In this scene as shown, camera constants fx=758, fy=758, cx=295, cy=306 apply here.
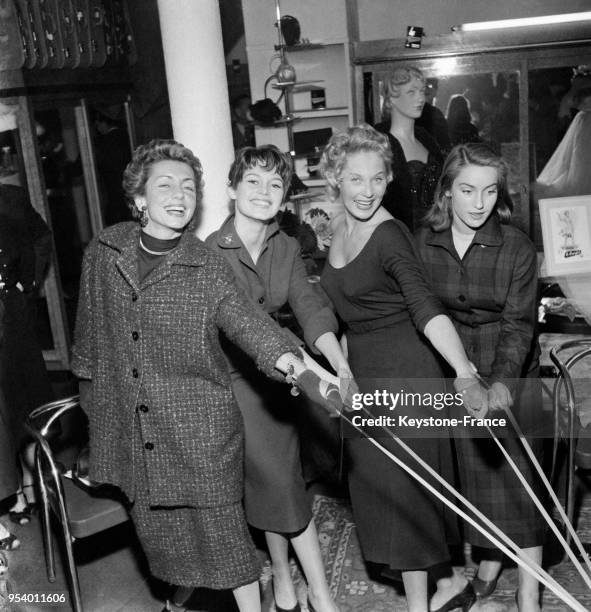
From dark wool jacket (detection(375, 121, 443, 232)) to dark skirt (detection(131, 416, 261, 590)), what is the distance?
6.44 feet

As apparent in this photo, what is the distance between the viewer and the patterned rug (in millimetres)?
2402

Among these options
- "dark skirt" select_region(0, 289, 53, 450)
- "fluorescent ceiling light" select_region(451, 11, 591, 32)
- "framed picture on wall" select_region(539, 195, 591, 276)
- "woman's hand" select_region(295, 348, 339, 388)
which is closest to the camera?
"woman's hand" select_region(295, 348, 339, 388)

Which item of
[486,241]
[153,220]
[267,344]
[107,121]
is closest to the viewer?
[267,344]

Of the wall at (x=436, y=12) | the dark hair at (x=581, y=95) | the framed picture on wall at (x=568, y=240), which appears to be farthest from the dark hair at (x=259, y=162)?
the wall at (x=436, y=12)

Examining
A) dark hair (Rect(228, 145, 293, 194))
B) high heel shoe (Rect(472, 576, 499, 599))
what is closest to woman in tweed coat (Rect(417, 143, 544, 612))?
high heel shoe (Rect(472, 576, 499, 599))

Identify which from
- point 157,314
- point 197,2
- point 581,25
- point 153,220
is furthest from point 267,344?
point 581,25

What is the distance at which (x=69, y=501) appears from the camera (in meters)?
2.28

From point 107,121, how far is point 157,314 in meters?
3.69

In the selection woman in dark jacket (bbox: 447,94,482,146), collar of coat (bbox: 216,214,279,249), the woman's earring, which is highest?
woman in dark jacket (bbox: 447,94,482,146)

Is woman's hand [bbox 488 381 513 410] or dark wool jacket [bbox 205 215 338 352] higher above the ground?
dark wool jacket [bbox 205 215 338 352]

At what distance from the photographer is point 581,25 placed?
3.93m

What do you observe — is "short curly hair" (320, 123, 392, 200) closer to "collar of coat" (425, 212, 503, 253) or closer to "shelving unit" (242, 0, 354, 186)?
"collar of coat" (425, 212, 503, 253)

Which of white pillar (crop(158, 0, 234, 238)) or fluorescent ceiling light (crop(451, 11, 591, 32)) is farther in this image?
fluorescent ceiling light (crop(451, 11, 591, 32))

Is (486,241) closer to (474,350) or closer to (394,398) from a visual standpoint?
(474,350)
